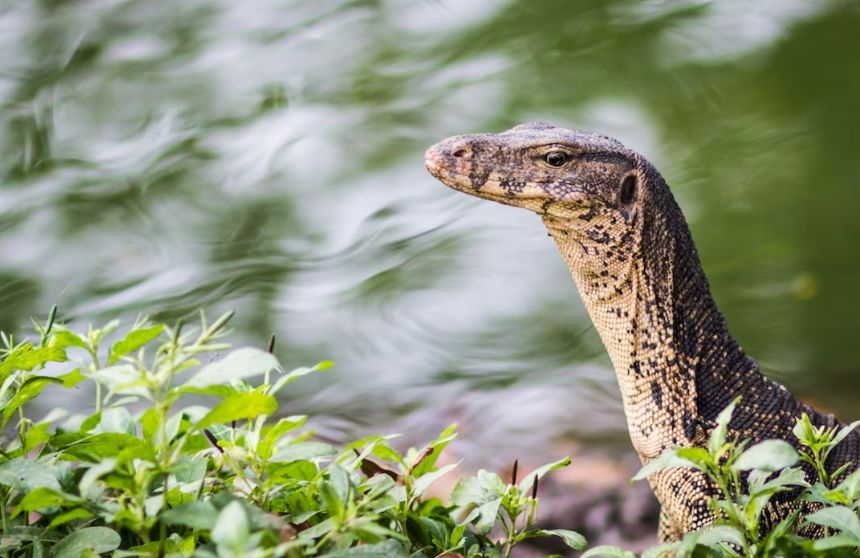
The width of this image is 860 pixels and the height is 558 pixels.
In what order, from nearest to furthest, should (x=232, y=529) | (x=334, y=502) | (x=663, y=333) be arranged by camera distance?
(x=232, y=529) < (x=334, y=502) < (x=663, y=333)

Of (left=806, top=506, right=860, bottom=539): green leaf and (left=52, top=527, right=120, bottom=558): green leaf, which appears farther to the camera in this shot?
(left=52, top=527, right=120, bottom=558): green leaf

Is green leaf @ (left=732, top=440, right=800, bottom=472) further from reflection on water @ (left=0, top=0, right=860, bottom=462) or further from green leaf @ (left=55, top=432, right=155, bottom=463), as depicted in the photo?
reflection on water @ (left=0, top=0, right=860, bottom=462)

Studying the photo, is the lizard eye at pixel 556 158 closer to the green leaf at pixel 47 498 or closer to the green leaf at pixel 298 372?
the green leaf at pixel 298 372

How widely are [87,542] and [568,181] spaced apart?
2.03 meters

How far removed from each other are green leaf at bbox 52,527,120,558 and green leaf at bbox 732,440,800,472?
108 cm

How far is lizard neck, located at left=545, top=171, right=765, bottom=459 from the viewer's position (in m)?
3.37

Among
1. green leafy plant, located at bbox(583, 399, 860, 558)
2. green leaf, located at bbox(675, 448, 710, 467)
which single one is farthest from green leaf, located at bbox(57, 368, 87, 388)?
green leaf, located at bbox(675, 448, 710, 467)

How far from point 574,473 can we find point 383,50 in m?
5.10

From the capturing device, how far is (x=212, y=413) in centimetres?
165

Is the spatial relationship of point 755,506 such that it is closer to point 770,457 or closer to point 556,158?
point 770,457

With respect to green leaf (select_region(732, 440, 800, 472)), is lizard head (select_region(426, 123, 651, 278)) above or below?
below

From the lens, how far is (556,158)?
353 cm

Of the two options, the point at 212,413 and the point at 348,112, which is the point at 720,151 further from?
the point at 212,413

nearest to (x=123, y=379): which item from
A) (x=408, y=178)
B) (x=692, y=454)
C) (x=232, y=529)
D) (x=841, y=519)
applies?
(x=232, y=529)
